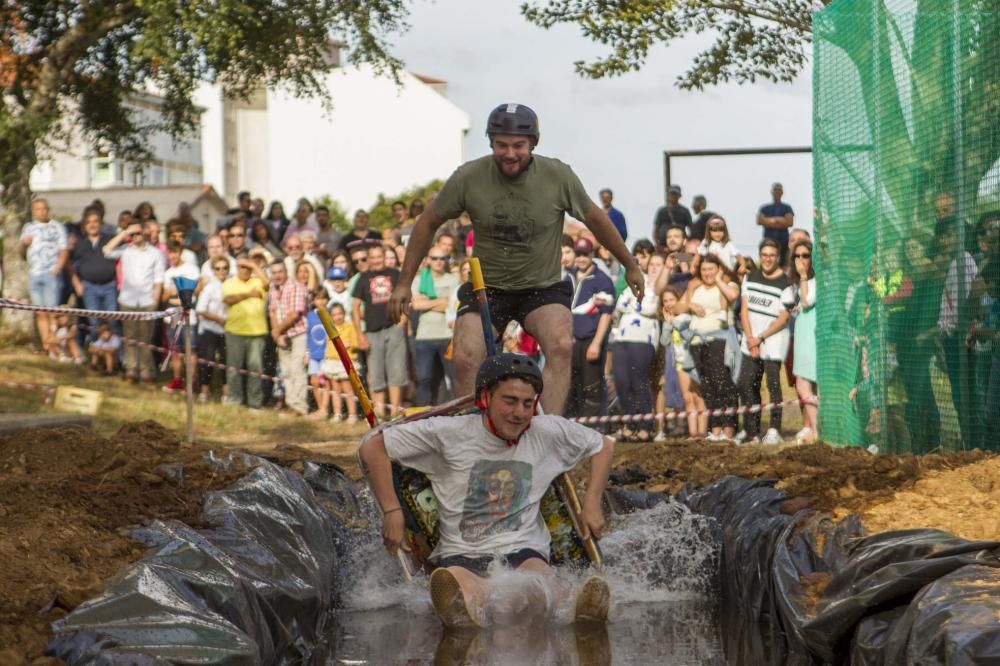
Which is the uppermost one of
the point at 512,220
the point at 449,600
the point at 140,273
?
the point at 512,220

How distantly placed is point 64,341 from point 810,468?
43.1 ft

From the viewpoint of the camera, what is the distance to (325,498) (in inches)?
381

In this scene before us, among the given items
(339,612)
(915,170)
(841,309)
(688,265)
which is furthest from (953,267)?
(688,265)

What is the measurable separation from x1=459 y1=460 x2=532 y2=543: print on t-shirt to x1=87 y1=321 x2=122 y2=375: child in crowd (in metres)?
12.5

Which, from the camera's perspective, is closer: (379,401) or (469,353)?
(469,353)

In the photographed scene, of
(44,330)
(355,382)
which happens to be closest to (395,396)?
(44,330)

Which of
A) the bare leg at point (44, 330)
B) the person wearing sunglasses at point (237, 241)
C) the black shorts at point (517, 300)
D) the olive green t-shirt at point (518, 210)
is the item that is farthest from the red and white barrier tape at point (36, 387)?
the olive green t-shirt at point (518, 210)

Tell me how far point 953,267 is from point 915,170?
3.15 feet

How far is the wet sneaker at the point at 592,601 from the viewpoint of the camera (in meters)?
7.50

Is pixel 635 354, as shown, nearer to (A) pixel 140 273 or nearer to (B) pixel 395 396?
(B) pixel 395 396

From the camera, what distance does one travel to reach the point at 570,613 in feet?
24.9

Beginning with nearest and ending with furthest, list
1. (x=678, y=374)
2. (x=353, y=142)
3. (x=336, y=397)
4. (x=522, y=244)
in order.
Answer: (x=522, y=244), (x=678, y=374), (x=336, y=397), (x=353, y=142)

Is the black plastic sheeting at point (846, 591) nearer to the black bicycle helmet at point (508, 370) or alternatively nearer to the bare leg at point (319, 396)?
→ the black bicycle helmet at point (508, 370)

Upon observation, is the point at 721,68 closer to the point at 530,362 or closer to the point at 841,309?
the point at 841,309
